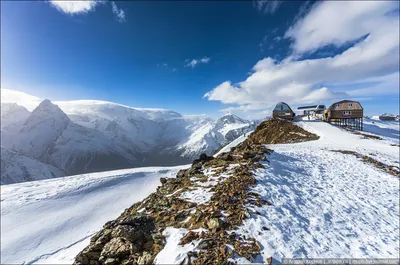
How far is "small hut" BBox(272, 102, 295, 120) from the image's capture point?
44484 millimetres

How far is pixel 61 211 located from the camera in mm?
20859

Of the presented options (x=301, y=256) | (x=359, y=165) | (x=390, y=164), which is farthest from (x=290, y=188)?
(x=390, y=164)

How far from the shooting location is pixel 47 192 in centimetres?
2447

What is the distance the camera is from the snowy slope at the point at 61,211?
1544 centimetres

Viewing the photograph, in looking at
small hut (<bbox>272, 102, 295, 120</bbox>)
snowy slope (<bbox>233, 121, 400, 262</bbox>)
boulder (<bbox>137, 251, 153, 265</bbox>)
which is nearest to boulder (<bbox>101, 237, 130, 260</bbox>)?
boulder (<bbox>137, 251, 153, 265</bbox>)

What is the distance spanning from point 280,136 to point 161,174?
2548 cm

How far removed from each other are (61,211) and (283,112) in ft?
152

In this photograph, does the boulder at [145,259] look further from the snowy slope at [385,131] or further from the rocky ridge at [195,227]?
the snowy slope at [385,131]

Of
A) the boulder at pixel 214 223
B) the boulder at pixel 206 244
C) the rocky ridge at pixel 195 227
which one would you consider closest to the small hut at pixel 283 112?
the rocky ridge at pixel 195 227

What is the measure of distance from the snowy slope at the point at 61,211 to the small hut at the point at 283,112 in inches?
1228

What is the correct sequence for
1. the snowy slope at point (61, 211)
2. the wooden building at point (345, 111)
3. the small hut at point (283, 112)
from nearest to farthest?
the snowy slope at point (61, 211), the small hut at point (283, 112), the wooden building at point (345, 111)

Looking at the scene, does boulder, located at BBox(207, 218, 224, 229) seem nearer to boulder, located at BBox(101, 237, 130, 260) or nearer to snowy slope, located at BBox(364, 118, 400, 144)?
boulder, located at BBox(101, 237, 130, 260)

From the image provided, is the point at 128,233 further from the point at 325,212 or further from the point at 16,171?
the point at 16,171

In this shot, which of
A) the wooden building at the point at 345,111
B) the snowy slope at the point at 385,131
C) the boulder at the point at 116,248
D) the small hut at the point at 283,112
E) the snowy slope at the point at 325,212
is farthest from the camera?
the wooden building at the point at 345,111
